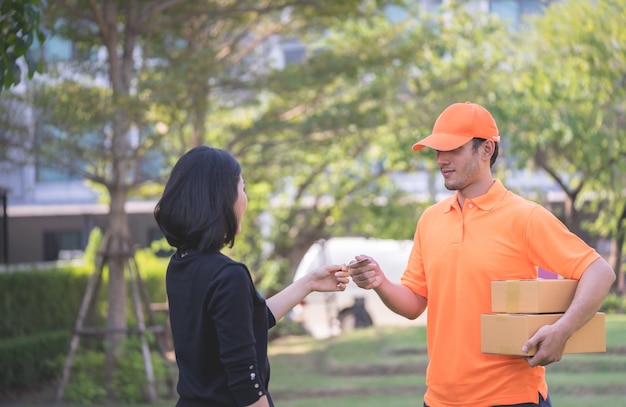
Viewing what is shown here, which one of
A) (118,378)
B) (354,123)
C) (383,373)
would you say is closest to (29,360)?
(118,378)

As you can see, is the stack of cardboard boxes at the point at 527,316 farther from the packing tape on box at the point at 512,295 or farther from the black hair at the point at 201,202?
the black hair at the point at 201,202

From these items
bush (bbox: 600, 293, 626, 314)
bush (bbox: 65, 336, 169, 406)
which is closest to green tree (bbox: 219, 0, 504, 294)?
bush (bbox: 65, 336, 169, 406)

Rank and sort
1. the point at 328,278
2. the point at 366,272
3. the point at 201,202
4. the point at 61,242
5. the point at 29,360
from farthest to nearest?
the point at 61,242
the point at 29,360
the point at 366,272
the point at 328,278
the point at 201,202

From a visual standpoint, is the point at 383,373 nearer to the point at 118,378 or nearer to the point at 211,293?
the point at 118,378

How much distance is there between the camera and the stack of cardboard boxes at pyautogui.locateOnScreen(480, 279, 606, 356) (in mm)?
4012

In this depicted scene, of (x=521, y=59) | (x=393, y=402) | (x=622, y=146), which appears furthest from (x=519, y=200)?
(x=521, y=59)

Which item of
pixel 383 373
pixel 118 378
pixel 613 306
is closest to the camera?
pixel 118 378

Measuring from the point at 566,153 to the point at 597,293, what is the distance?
17.0 m

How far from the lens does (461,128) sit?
441 cm

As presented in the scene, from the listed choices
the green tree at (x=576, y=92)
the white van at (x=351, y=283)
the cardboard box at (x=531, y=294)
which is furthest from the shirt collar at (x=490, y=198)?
the white van at (x=351, y=283)

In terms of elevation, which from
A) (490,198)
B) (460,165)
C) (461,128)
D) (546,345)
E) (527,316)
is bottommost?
(546,345)

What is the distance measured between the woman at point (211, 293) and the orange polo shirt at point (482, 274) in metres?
0.94

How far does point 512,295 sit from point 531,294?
72 millimetres

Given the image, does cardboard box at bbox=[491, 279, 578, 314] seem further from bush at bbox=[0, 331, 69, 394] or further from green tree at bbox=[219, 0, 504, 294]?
bush at bbox=[0, 331, 69, 394]
